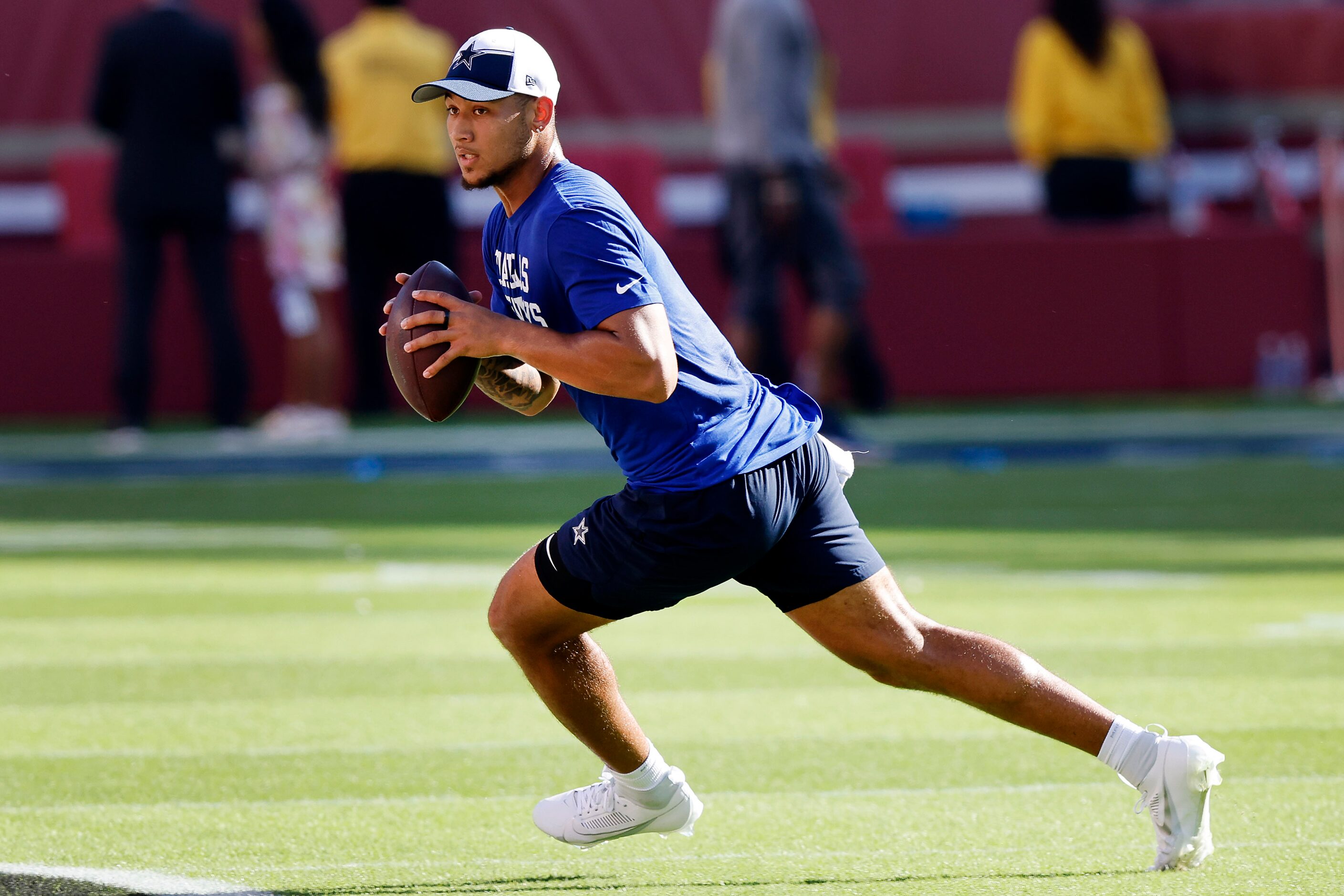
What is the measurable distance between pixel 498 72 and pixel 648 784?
157 cm

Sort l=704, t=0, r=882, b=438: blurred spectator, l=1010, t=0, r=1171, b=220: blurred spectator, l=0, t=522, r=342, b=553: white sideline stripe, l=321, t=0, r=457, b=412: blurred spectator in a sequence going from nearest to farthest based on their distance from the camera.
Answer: l=0, t=522, r=342, b=553: white sideline stripe
l=704, t=0, r=882, b=438: blurred spectator
l=321, t=0, r=457, b=412: blurred spectator
l=1010, t=0, r=1171, b=220: blurred spectator

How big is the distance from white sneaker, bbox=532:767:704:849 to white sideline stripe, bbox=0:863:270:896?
0.67 meters

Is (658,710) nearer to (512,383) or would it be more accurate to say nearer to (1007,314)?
(512,383)

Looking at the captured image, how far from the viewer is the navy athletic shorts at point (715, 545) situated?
423cm

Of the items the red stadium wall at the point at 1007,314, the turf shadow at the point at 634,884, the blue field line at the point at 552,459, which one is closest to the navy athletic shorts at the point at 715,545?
the turf shadow at the point at 634,884

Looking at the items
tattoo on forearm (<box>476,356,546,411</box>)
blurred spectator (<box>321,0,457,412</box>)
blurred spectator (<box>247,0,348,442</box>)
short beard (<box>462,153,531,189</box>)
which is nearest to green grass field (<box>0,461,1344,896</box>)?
tattoo on forearm (<box>476,356,546,411</box>)

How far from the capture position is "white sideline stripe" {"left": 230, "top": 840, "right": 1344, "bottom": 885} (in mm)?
4531

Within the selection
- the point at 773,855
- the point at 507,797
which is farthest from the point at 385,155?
the point at 773,855

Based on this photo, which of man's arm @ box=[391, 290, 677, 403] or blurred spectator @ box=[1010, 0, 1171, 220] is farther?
blurred spectator @ box=[1010, 0, 1171, 220]

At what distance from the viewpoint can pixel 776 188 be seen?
40.0 feet

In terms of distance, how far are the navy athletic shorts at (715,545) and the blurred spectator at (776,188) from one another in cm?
737

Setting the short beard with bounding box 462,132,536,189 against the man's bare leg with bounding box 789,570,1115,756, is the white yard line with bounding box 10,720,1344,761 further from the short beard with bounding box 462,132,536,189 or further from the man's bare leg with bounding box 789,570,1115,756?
the short beard with bounding box 462,132,536,189

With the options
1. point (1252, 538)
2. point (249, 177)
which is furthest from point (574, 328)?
point (249, 177)

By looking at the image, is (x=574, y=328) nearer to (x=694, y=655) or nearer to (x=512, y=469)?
(x=694, y=655)
